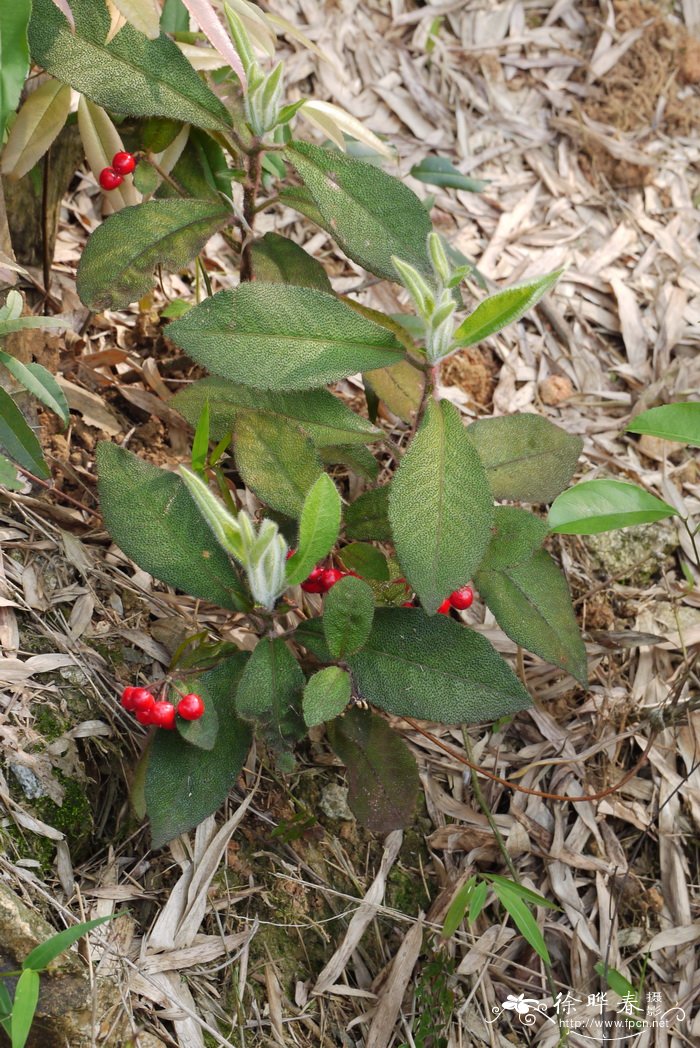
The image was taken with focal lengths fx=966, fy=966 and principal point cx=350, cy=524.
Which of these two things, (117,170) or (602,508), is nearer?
(602,508)

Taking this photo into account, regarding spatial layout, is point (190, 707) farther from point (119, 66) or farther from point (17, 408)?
point (119, 66)

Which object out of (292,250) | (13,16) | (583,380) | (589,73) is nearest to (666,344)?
(583,380)

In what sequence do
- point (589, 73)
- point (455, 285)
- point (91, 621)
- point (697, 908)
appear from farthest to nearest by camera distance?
point (589, 73) → point (697, 908) → point (91, 621) → point (455, 285)

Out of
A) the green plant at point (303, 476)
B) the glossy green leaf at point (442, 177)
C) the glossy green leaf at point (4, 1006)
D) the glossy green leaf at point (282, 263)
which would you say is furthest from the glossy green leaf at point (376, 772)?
the glossy green leaf at point (442, 177)

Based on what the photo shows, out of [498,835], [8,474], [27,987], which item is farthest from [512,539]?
[27,987]

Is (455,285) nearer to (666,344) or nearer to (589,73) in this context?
(666,344)

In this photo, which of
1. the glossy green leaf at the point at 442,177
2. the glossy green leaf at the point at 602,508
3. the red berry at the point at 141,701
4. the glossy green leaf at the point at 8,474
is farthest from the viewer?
the glossy green leaf at the point at 442,177

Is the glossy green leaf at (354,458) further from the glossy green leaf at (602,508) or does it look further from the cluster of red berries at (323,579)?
the glossy green leaf at (602,508)
